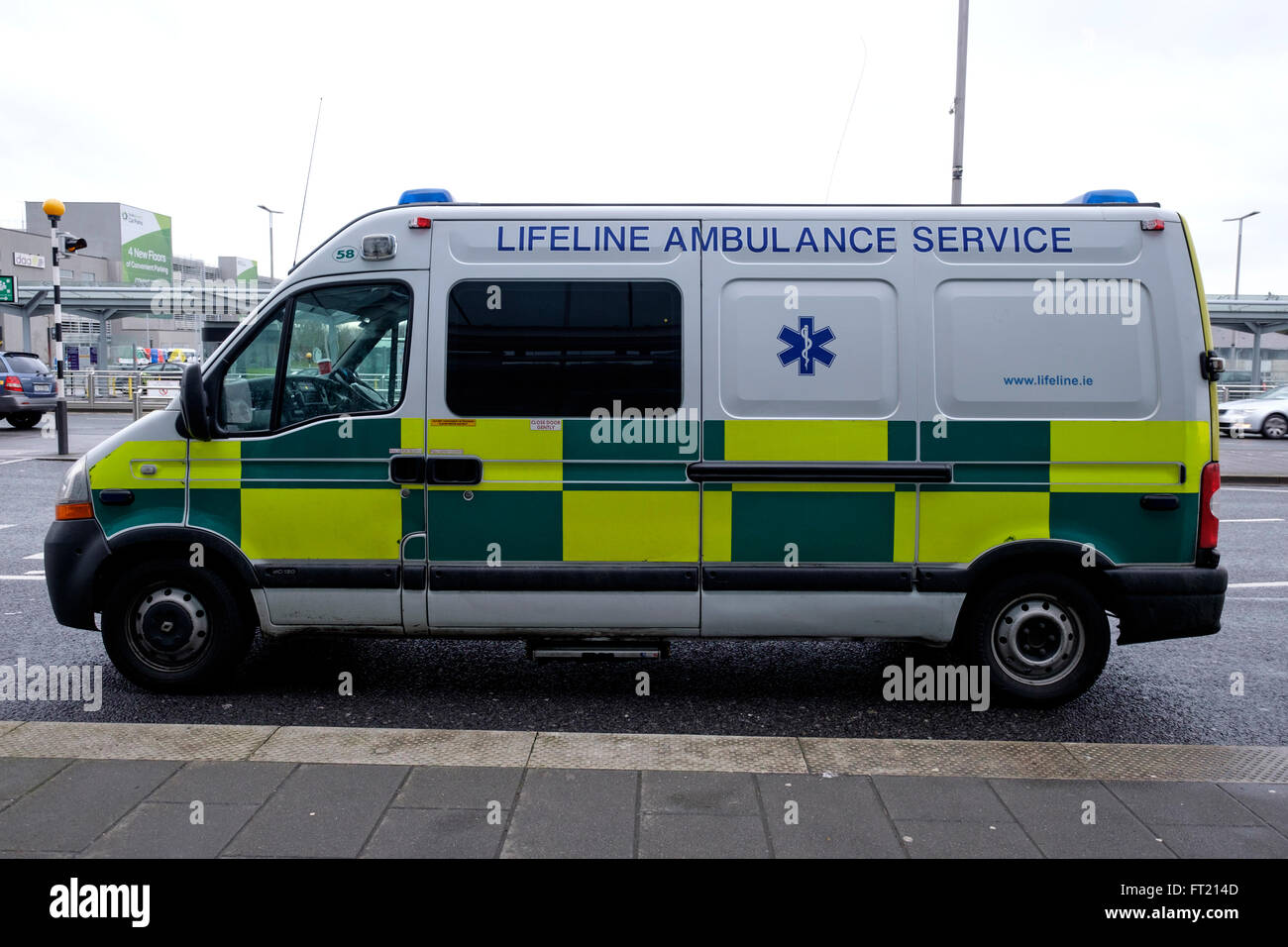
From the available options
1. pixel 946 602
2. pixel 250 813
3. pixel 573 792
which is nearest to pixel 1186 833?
pixel 946 602

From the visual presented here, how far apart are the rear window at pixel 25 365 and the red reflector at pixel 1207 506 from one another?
2299cm

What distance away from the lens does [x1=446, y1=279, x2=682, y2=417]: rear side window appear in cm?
458

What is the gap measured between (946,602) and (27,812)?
3.81 m

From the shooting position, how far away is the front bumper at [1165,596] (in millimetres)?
4543

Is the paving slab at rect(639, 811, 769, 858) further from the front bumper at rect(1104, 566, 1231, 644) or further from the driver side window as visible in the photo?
the driver side window

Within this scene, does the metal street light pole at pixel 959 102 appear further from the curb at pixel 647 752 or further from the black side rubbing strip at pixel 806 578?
the curb at pixel 647 752

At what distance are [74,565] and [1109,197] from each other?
5255 millimetres

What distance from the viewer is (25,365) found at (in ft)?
71.1

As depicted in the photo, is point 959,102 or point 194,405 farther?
point 959,102

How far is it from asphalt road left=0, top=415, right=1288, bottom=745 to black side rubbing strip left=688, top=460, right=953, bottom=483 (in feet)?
3.72

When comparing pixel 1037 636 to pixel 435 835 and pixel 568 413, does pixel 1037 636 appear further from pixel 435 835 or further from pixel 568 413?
pixel 435 835

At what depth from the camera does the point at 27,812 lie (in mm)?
3420

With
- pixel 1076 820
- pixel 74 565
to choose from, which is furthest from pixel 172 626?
pixel 1076 820

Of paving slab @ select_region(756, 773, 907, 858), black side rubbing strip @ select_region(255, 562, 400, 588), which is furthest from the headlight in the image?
paving slab @ select_region(756, 773, 907, 858)
